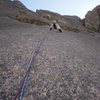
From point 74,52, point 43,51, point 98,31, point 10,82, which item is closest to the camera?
point 10,82

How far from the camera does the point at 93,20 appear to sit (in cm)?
2280

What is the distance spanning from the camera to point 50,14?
23312 mm

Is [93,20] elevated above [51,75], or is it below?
above

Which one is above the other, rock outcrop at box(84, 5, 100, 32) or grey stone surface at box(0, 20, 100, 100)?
rock outcrop at box(84, 5, 100, 32)

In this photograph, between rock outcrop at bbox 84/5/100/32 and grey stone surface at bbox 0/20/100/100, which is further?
rock outcrop at bbox 84/5/100/32

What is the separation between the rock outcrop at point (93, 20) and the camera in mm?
22406

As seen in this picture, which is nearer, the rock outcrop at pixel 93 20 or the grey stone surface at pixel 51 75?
the grey stone surface at pixel 51 75

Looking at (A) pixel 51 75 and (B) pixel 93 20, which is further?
(B) pixel 93 20

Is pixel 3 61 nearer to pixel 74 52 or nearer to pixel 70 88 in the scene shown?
pixel 70 88

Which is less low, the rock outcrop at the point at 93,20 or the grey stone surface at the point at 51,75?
the rock outcrop at the point at 93,20

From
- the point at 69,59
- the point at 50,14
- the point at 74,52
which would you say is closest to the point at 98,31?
the point at 50,14

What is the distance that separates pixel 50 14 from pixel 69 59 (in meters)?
16.3

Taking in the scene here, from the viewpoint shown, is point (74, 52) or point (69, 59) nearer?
point (69, 59)

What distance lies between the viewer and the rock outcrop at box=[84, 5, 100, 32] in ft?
A: 73.5
